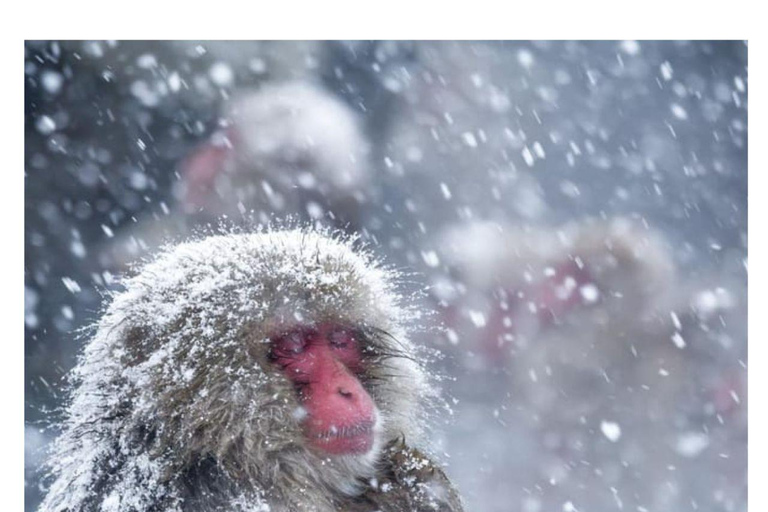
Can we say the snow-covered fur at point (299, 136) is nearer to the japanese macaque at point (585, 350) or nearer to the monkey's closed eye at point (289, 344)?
the japanese macaque at point (585, 350)

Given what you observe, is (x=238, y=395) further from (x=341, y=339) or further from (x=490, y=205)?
(x=490, y=205)

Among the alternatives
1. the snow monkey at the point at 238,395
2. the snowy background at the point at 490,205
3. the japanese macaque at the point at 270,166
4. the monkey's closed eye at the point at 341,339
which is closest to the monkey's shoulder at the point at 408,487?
the snow monkey at the point at 238,395

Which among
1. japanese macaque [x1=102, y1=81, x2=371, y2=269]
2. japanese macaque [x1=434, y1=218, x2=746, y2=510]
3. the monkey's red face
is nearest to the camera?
the monkey's red face

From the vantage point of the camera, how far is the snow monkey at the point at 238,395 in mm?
1722

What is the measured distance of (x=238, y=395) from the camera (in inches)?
69.3

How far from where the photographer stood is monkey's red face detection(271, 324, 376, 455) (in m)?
1.83

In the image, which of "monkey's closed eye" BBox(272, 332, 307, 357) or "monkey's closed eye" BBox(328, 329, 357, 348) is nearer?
"monkey's closed eye" BBox(272, 332, 307, 357)

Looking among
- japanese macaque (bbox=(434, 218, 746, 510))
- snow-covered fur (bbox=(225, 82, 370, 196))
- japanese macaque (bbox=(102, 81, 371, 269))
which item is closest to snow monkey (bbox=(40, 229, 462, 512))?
japanese macaque (bbox=(102, 81, 371, 269))

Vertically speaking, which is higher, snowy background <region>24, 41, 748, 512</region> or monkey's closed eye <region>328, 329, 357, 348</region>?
snowy background <region>24, 41, 748, 512</region>

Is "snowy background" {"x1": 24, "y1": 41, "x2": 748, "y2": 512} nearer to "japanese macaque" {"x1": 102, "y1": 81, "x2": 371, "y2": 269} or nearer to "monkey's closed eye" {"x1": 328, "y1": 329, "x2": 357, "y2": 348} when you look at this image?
"japanese macaque" {"x1": 102, "y1": 81, "x2": 371, "y2": 269}

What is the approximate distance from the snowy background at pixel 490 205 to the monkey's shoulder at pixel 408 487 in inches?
7.1

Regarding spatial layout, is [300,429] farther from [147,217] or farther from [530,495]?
[530,495]

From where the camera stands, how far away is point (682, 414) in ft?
12.5

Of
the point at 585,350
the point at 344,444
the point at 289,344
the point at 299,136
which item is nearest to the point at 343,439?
the point at 344,444
